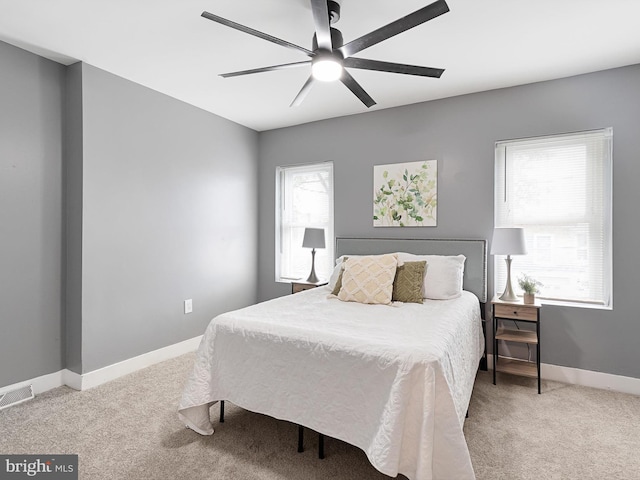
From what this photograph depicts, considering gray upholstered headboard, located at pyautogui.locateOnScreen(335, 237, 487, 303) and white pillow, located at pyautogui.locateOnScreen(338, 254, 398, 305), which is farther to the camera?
gray upholstered headboard, located at pyautogui.locateOnScreen(335, 237, 487, 303)

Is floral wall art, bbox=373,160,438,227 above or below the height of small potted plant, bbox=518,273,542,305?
above

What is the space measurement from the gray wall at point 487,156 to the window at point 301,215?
0.39ft

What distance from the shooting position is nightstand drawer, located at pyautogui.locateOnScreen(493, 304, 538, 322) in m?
2.87

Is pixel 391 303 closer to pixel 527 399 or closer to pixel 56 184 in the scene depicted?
pixel 527 399

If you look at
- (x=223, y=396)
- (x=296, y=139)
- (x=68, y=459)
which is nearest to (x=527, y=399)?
(x=223, y=396)

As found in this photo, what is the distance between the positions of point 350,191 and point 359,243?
0.62 m

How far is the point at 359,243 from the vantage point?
388 cm

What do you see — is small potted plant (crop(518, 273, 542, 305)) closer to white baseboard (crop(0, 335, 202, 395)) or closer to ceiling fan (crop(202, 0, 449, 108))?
ceiling fan (crop(202, 0, 449, 108))

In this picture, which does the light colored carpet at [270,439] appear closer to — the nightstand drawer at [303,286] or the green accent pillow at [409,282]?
the green accent pillow at [409,282]

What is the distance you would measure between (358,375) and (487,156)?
2569 mm

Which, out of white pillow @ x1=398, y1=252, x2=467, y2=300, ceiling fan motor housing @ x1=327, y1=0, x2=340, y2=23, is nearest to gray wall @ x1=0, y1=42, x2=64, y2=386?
ceiling fan motor housing @ x1=327, y1=0, x2=340, y2=23

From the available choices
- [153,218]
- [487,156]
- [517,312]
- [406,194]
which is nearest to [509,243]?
[517,312]

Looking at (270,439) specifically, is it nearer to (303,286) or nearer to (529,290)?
(303,286)

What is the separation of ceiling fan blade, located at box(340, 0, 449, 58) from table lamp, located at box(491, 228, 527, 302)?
6.31 ft
